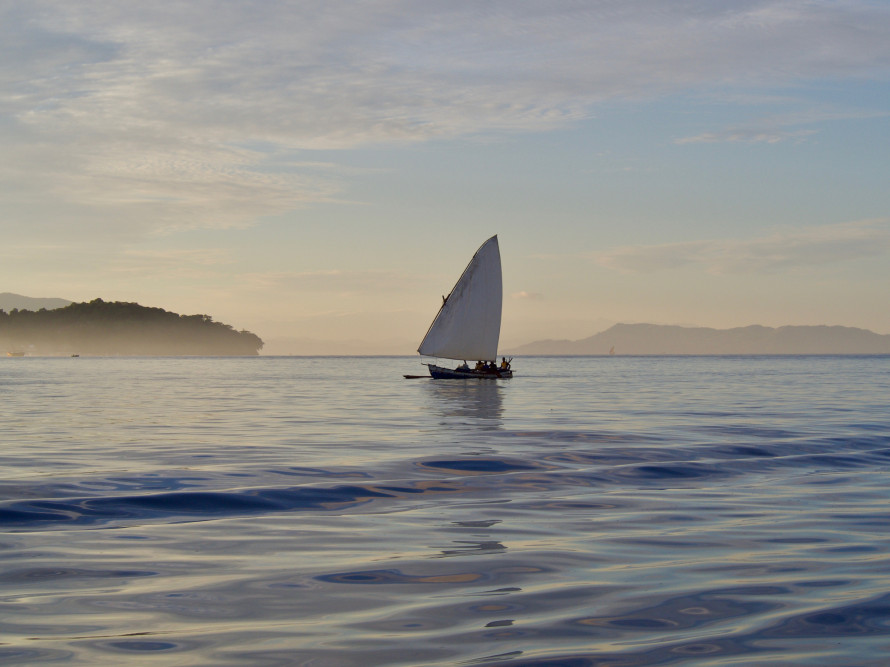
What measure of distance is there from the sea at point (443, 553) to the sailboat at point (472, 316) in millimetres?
53263

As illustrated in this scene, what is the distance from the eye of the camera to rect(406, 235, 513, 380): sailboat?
A: 7456 cm

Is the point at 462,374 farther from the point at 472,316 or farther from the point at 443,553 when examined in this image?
the point at 443,553

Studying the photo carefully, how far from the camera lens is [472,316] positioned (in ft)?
248

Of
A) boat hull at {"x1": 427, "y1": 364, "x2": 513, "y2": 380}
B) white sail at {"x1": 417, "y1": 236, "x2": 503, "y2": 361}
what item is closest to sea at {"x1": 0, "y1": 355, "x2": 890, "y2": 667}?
white sail at {"x1": 417, "y1": 236, "x2": 503, "y2": 361}

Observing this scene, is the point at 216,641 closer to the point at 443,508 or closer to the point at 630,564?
the point at 630,564

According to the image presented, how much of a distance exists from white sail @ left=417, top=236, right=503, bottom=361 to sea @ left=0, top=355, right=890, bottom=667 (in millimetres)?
53257

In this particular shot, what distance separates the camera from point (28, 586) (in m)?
7.90

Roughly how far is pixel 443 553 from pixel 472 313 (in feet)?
217

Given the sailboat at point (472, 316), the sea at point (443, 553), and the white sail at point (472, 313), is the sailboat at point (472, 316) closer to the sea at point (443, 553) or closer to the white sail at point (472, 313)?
the white sail at point (472, 313)

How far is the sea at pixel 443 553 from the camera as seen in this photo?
639cm

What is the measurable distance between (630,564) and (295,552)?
12.1 feet

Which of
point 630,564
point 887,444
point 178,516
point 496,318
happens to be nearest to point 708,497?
point 630,564

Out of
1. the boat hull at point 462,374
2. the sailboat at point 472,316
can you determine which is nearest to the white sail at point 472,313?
the sailboat at point 472,316

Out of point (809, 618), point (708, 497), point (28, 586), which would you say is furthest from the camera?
point (708, 497)
